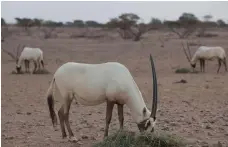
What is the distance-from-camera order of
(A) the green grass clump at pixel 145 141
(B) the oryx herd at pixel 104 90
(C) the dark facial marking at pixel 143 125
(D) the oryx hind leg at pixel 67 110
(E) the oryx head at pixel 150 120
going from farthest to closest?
(D) the oryx hind leg at pixel 67 110 → (B) the oryx herd at pixel 104 90 → (C) the dark facial marking at pixel 143 125 → (E) the oryx head at pixel 150 120 → (A) the green grass clump at pixel 145 141

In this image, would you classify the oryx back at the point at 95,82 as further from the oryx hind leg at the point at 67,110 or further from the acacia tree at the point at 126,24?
the acacia tree at the point at 126,24

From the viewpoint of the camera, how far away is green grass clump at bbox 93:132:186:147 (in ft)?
16.8

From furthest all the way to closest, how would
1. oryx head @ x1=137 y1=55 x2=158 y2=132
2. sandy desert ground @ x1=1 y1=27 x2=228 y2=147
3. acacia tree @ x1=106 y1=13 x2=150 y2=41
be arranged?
acacia tree @ x1=106 y1=13 x2=150 y2=41 < sandy desert ground @ x1=1 y1=27 x2=228 y2=147 < oryx head @ x1=137 y1=55 x2=158 y2=132

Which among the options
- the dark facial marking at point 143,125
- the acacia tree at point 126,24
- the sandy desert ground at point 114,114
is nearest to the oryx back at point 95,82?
the dark facial marking at point 143,125

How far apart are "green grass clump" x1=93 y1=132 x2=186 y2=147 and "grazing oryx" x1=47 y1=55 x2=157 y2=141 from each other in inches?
8.0

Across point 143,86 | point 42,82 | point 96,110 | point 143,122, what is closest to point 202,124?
point 143,122

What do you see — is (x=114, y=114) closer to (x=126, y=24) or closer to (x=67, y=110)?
(x=67, y=110)

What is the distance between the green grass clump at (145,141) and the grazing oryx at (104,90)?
0.20m

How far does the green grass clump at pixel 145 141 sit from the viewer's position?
Answer: 16.8ft

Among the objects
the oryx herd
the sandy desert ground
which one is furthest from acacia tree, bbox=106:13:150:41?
the oryx herd

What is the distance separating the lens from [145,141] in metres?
5.13

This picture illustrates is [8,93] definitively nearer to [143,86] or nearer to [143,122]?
[143,86]

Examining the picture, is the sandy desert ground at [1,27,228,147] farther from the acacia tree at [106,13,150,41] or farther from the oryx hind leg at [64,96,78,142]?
the acacia tree at [106,13,150,41]

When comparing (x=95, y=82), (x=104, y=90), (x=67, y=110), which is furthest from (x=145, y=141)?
(x=67, y=110)
